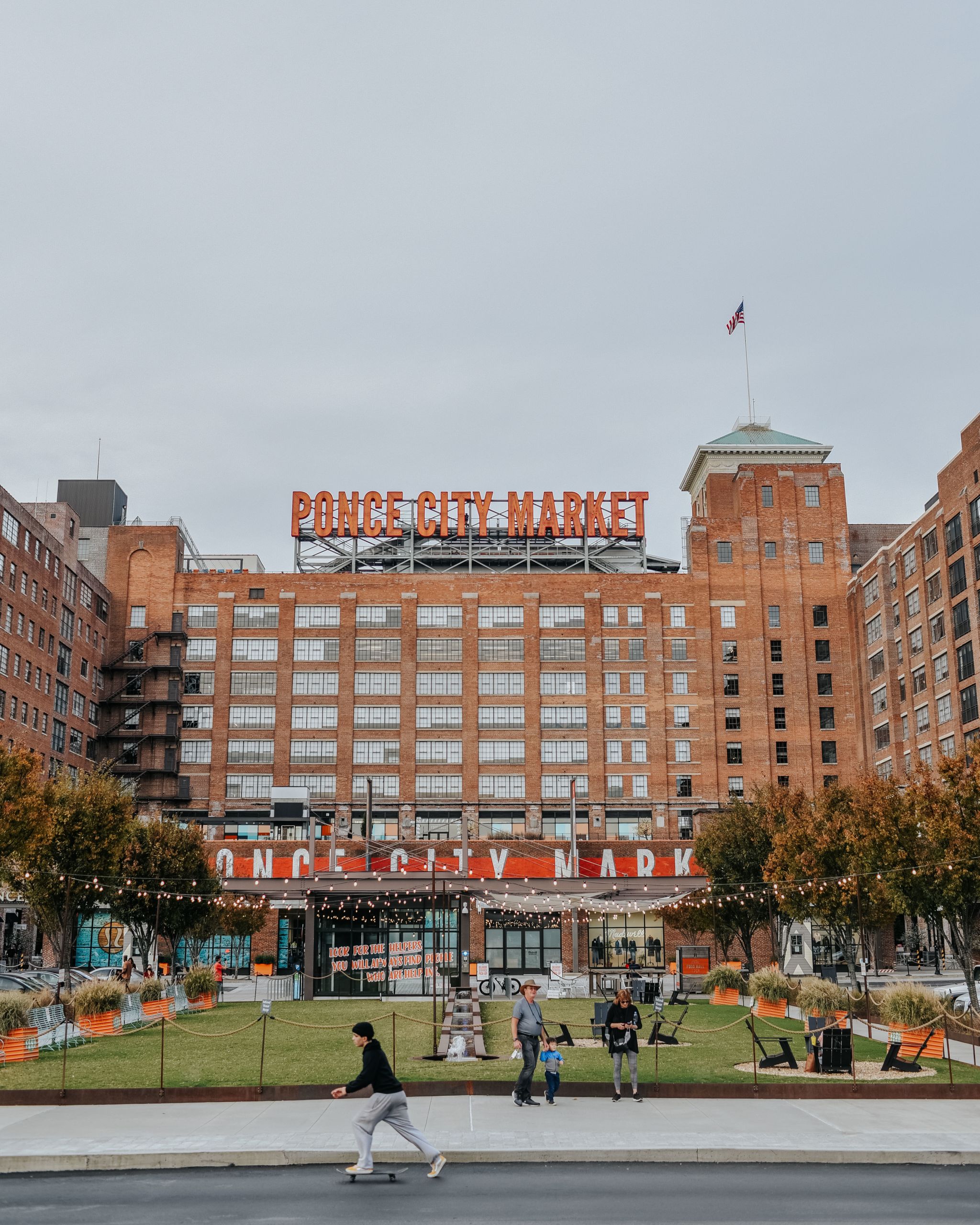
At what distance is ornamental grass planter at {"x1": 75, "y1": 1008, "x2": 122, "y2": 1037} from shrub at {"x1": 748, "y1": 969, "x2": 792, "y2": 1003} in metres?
18.4

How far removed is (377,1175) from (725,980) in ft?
107

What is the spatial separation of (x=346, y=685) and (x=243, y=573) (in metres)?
12.7

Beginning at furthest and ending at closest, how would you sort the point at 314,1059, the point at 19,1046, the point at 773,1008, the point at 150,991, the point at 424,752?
the point at 424,752 < the point at 773,1008 < the point at 150,991 < the point at 19,1046 < the point at 314,1059

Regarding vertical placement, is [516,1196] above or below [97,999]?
below

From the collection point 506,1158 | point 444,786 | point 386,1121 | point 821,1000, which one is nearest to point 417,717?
point 444,786

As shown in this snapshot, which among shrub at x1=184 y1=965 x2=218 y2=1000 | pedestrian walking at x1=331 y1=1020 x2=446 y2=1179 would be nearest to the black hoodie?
pedestrian walking at x1=331 y1=1020 x2=446 y2=1179

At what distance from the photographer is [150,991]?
3631cm

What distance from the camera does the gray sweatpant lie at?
14.8 m

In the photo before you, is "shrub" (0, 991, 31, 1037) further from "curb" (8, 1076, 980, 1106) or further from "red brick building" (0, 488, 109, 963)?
"red brick building" (0, 488, 109, 963)

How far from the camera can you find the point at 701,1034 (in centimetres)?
3136

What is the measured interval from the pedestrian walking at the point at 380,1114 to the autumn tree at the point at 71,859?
102ft

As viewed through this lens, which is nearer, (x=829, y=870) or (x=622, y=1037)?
(x=622, y=1037)

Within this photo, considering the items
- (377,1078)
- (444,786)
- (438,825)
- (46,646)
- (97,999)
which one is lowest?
(97,999)

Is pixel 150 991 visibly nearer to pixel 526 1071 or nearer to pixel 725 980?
pixel 526 1071
